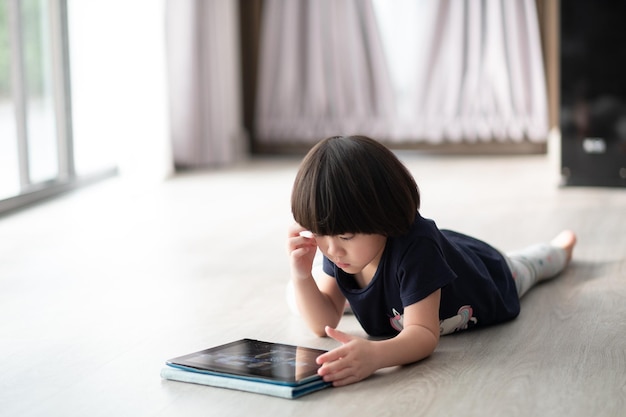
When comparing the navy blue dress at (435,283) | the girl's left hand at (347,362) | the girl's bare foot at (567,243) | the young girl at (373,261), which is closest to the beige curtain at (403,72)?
the girl's bare foot at (567,243)

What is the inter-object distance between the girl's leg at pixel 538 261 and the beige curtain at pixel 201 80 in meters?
2.54

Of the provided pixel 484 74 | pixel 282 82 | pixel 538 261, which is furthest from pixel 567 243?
pixel 282 82

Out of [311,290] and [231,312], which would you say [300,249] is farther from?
[231,312]

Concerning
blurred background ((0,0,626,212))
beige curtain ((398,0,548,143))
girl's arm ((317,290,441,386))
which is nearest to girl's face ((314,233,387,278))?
girl's arm ((317,290,441,386))

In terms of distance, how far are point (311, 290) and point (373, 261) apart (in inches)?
5.1

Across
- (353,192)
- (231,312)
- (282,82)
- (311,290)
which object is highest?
(282,82)

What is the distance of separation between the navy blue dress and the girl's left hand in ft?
0.40

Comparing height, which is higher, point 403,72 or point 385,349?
point 403,72

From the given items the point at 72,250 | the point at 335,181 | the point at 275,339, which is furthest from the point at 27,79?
the point at 335,181

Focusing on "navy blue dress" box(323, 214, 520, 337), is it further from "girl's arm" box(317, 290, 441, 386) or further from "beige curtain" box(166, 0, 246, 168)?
"beige curtain" box(166, 0, 246, 168)

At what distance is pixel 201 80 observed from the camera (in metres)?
4.54

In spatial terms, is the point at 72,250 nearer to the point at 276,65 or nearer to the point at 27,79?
the point at 27,79

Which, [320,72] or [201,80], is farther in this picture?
[320,72]

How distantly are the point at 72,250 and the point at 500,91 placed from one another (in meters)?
2.72
